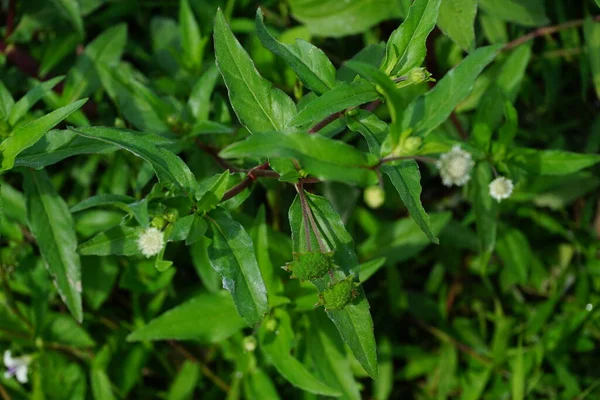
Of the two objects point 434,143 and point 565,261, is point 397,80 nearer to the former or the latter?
point 434,143

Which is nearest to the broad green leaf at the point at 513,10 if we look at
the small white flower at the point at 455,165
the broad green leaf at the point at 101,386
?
the small white flower at the point at 455,165

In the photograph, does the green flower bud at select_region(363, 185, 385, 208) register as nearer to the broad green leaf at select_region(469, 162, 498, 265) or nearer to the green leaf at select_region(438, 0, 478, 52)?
the broad green leaf at select_region(469, 162, 498, 265)

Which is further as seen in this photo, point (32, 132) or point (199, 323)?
point (199, 323)

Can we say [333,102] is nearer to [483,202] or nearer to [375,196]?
[483,202]

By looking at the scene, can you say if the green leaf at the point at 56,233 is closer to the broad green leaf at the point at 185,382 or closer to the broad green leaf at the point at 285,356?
the broad green leaf at the point at 285,356

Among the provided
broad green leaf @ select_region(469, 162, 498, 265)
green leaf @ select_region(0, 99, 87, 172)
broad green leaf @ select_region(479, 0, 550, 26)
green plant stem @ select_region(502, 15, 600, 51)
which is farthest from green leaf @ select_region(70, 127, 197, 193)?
green plant stem @ select_region(502, 15, 600, 51)

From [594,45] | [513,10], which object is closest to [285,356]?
[513,10]
